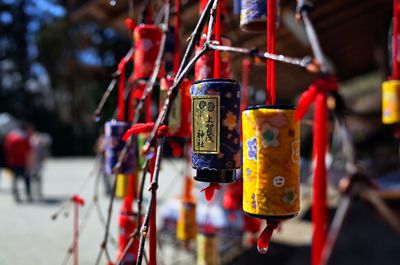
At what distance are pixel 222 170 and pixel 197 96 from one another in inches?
5.7

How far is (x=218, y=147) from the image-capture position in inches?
28.1

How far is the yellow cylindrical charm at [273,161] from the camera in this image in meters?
0.67

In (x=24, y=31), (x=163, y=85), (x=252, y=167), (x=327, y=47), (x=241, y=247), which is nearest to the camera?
(x=252, y=167)

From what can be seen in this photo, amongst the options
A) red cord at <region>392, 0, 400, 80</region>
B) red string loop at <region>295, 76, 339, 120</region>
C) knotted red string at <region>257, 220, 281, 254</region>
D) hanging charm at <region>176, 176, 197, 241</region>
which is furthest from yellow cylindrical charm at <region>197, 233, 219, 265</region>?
red string loop at <region>295, 76, 339, 120</region>

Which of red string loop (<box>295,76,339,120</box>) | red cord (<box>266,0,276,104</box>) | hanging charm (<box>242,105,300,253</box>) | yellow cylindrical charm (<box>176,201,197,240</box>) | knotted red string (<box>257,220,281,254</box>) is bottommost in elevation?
yellow cylindrical charm (<box>176,201,197,240</box>)

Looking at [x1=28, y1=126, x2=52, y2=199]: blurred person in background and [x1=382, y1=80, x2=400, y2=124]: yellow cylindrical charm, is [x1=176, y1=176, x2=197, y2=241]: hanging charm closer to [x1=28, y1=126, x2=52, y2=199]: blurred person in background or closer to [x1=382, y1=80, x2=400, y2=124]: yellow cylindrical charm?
[x1=382, y1=80, x2=400, y2=124]: yellow cylindrical charm

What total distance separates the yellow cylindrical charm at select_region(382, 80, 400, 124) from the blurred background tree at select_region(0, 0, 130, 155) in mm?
13668

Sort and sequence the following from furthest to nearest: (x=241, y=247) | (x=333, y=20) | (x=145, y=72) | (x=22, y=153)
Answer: (x=22, y=153), (x=333, y=20), (x=241, y=247), (x=145, y=72)

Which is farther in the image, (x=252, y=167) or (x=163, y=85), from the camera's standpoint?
(x=163, y=85)

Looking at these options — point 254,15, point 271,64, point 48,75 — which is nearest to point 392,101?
point 254,15

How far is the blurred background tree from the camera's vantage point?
49.4 feet

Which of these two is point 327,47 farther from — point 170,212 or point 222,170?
point 222,170

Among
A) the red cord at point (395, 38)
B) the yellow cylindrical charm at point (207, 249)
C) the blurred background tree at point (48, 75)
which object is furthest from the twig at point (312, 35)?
the blurred background tree at point (48, 75)

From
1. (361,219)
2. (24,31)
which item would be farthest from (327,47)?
(24,31)
